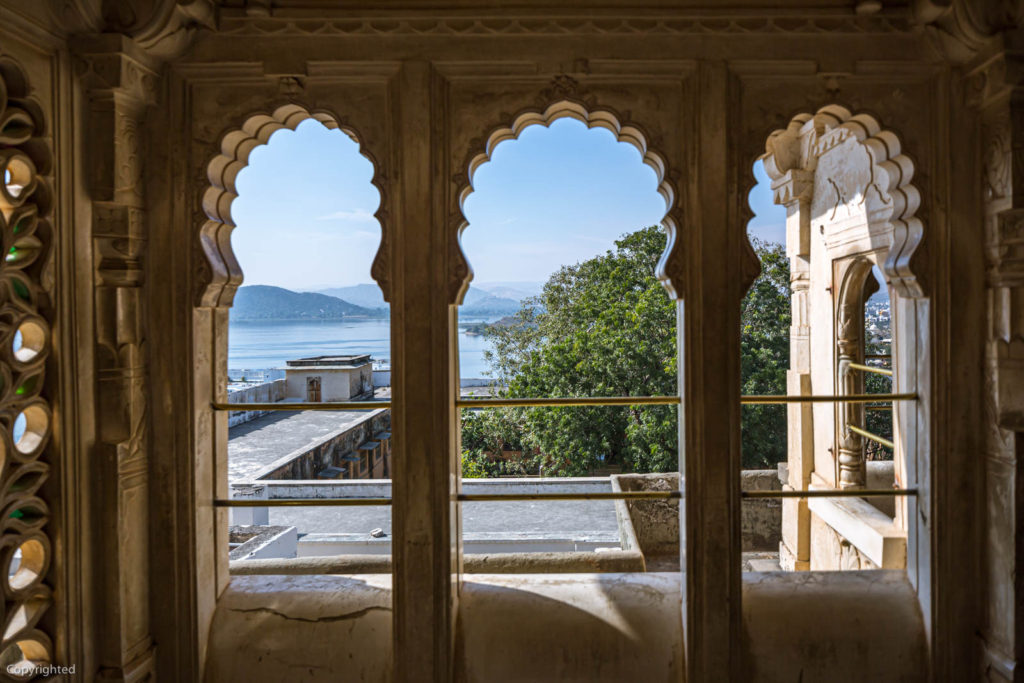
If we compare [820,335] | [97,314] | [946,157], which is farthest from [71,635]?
[820,335]

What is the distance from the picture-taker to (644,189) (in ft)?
149

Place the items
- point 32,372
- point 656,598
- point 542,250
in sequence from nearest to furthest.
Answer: point 32,372 → point 656,598 → point 542,250

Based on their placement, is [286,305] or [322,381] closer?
[322,381]

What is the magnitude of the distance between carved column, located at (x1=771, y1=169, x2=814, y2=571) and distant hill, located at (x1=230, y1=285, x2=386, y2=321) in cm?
3865

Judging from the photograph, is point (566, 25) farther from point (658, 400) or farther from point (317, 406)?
point (317, 406)

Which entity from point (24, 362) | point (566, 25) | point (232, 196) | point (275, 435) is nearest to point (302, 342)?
point (275, 435)

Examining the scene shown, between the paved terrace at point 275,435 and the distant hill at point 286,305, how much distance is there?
49.3 ft

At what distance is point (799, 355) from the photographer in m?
7.69

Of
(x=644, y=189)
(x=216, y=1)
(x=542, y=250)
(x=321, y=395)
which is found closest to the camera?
(x=216, y=1)

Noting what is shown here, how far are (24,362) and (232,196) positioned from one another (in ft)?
4.49

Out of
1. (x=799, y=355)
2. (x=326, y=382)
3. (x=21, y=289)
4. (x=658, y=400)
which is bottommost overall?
(x=326, y=382)

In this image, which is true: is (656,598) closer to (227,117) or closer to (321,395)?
(227,117)

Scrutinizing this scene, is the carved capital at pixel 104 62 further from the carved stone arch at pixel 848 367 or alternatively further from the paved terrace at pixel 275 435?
the paved terrace at pixel 275 435

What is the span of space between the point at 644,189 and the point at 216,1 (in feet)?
146
